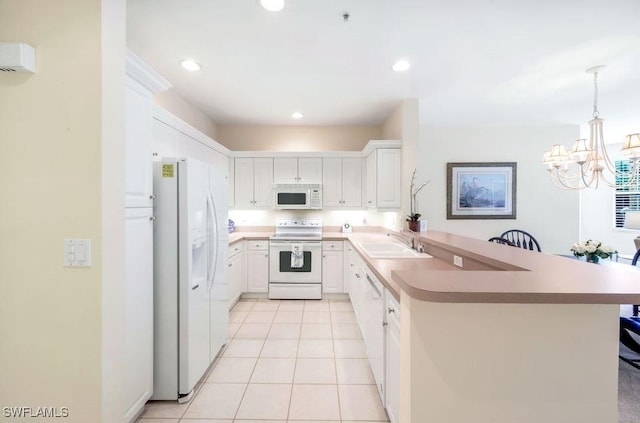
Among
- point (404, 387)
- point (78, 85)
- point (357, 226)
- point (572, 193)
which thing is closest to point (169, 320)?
point (78, 85)

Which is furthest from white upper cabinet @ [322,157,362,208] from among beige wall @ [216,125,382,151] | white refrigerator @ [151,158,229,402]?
white refrigerator @ [151,158,229,402]

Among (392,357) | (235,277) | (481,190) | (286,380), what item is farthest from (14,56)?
(481,190)

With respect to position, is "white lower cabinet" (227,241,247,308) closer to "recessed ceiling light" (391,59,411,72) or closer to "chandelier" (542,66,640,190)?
"recessed ceiling light" (391,59,411,72)

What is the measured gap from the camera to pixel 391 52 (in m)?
2.29

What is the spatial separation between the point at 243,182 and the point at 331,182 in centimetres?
140

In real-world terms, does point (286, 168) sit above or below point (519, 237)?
above

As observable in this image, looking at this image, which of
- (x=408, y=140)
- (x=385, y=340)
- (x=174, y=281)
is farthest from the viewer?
(x=408, y=140)

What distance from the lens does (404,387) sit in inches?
42.1

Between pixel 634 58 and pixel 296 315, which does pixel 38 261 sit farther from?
pixel 634 58

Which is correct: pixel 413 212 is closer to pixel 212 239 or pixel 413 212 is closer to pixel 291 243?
pixel 291 243

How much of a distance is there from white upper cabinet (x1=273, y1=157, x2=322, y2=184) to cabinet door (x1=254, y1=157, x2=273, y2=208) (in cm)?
10

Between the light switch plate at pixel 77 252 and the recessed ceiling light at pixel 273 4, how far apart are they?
167cm

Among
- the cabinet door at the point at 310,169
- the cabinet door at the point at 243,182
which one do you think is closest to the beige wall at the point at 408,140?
the cabinet door at the point at 310,169

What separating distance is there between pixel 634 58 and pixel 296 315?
4.26 meters
